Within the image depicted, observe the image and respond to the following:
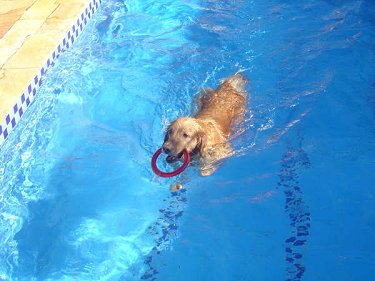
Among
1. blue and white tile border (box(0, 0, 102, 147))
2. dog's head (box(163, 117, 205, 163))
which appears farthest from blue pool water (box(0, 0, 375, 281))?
dog's head (box(163, 117, 205, 163))

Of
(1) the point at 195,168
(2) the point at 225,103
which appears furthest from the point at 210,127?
(2) the point at 225,103

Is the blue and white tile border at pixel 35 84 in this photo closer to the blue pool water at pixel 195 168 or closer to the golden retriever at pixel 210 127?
the blue pool water at pixel 195 168

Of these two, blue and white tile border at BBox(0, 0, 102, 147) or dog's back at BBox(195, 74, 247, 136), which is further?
blue and white tile border at BBox(0, 0, 102, 147)

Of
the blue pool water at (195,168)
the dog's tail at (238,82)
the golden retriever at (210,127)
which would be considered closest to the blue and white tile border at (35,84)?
the blue pool water at (195,168)

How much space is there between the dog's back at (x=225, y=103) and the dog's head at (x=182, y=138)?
0.74 metres

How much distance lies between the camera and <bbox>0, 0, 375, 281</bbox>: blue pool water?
544cm

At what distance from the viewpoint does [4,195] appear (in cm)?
648

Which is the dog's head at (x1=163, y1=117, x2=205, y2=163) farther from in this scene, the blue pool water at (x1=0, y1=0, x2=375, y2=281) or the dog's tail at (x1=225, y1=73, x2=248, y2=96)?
the dog's tail at (x1=225, y1=73, x2=248, y2=96)

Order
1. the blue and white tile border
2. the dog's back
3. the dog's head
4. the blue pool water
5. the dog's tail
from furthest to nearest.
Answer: the dog's tail → the blue and white tile border → the dog's back → the dog's head → the blue pool water

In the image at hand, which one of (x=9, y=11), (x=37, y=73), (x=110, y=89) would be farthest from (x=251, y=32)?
(x=9, y=11)

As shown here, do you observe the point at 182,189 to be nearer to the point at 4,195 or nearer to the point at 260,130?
the point at 260,130

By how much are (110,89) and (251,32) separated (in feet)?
9.77

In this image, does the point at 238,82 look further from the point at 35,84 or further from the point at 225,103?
the point at 35,84

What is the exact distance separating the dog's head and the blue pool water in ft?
1.78
